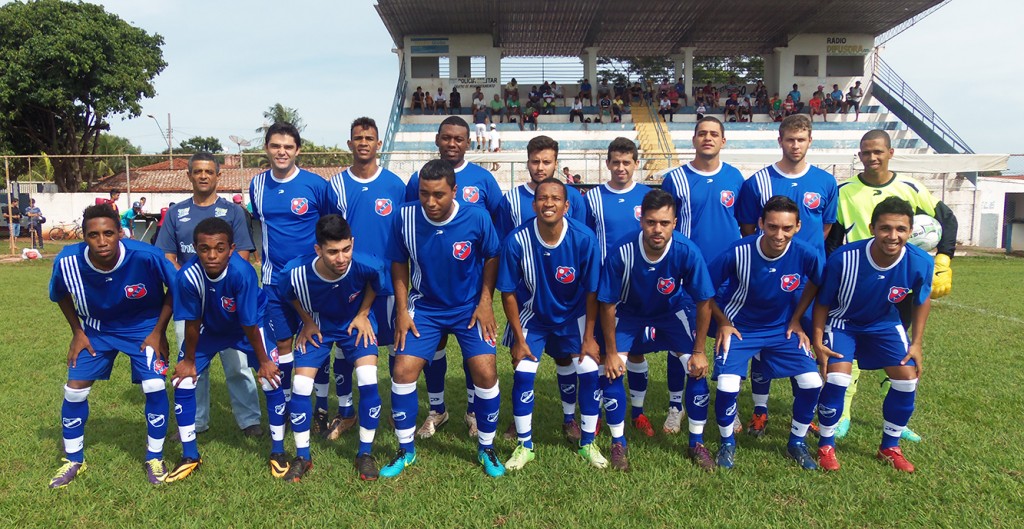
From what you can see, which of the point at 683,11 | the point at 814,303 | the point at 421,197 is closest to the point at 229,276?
the point at 421,197

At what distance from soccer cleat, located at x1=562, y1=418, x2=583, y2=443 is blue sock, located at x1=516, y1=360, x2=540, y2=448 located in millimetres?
470

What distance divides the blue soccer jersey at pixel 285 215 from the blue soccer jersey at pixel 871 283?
3.49m

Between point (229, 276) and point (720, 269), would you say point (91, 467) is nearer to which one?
point (229, 276)

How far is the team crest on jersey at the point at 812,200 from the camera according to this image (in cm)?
430

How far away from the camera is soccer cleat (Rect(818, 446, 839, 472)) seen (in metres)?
3.92

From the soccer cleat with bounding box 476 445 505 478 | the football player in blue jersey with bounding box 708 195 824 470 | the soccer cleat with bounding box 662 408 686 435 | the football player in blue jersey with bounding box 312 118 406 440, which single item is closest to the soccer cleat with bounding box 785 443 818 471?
the football player in blue jersey with bounding box 708 195 824 470

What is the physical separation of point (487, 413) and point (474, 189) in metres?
1.60

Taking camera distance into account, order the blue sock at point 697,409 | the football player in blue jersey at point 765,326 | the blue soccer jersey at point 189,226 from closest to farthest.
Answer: the football player in blue jersey at point 765,326
the blue sock at point 697,409
the blue soccer jersey at point 189,226

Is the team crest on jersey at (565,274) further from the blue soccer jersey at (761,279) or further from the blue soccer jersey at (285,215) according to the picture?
the blue soccer jersey at (285,215)

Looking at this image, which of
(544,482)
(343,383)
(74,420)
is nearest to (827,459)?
(544,482)

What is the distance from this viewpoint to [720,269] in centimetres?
408

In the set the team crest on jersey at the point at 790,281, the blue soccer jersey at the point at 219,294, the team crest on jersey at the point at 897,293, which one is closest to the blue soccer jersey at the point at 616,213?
the team crest on jersey at the point at 790,281

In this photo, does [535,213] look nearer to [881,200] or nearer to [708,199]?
[708,199]

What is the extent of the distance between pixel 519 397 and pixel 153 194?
2183 cm
